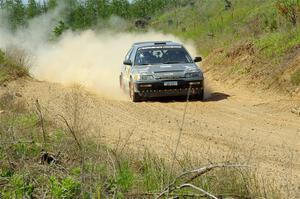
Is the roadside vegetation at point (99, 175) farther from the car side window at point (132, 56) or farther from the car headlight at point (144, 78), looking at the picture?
the car side window at point (132, 56)

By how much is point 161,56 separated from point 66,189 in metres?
11.8

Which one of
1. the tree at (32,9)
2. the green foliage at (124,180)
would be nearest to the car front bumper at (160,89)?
the green foliage at (124,180)

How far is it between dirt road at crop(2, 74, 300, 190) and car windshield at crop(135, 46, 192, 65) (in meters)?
1.40

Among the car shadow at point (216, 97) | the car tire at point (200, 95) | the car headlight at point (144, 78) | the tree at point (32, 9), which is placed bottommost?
the tree at point (32, 9)

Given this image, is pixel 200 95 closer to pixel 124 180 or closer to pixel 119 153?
pixel 119 153

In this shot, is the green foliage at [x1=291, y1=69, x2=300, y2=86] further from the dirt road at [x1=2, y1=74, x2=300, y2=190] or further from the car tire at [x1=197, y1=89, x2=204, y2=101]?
the car tire at [x1=197, y1=89, x2=204, y2=101]

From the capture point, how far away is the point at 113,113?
12875 millimetres

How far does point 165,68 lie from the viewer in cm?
1555

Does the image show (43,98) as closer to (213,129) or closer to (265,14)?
(213,129)

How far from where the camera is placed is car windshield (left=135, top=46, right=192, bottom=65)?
16.1 metres

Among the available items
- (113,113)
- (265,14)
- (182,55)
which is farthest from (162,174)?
(265,14)

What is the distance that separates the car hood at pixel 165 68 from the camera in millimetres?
15429

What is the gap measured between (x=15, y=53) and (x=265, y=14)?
11601 millimetres

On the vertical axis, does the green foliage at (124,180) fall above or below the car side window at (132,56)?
above
